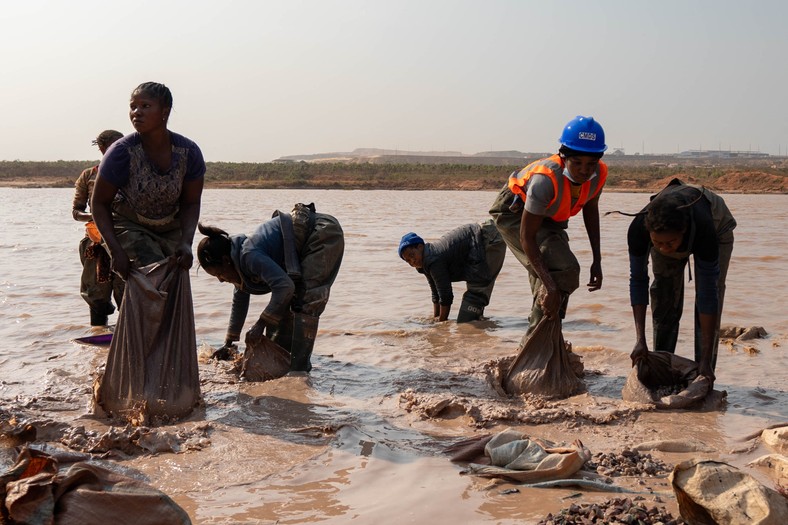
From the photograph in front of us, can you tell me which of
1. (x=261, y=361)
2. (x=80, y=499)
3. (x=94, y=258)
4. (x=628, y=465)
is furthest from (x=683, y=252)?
(x=94, y=258)

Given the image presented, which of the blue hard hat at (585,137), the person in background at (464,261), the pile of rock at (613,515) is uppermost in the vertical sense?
the blue hard hat at (585,137)

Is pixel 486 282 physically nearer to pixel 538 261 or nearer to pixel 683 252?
pixel 538 261

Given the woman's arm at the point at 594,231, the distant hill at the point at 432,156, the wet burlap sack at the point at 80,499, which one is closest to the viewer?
the wet burlap sack at the point at 80,499

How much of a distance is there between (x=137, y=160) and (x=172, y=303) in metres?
0.77

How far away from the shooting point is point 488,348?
629 centimetres

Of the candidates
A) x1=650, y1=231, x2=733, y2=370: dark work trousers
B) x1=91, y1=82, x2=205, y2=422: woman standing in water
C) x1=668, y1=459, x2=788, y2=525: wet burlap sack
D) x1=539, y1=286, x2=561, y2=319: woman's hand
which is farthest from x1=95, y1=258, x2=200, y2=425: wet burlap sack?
x1=650, y1=231, x2=733, y2=370: dark work trousers

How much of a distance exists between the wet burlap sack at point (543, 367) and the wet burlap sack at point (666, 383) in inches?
13.9

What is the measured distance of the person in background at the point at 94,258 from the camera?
6168mm

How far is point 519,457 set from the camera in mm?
3402

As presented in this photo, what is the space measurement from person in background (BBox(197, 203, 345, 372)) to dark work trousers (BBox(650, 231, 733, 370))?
1.87 metres

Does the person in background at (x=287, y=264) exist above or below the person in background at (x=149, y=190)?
below

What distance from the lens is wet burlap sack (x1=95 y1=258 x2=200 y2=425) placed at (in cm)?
419

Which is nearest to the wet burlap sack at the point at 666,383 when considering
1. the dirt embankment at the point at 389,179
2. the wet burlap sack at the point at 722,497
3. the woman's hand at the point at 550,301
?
the woman's hand at the point at 550,301

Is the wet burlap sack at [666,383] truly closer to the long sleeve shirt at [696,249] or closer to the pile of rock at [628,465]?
the long sleeve shirt at [696,249]
